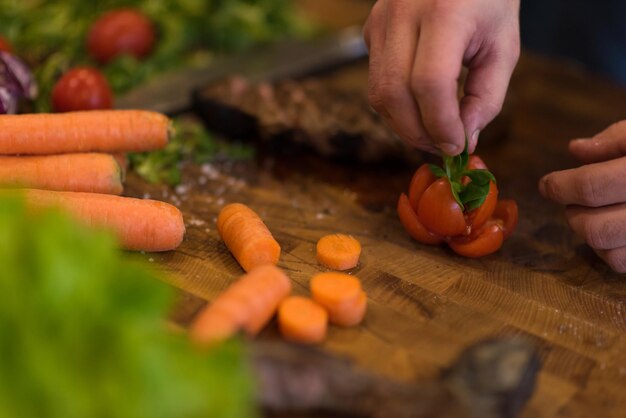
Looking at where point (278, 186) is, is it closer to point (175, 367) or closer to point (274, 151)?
point (274, 151)

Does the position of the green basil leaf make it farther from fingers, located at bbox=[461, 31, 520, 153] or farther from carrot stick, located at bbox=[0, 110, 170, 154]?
carrot stick, located at bbox=[0, 110, 170, 154]

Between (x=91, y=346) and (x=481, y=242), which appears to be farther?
(x=481, y=242)

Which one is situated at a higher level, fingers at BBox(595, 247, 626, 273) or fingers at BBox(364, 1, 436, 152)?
fingers at BBox(364, 1, 436, 152)

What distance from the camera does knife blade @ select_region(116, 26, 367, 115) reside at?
11.7ft

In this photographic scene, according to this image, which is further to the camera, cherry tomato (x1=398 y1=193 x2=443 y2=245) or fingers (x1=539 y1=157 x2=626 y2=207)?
→ cherry tomato (x1=398 y1=193 x2=443 y2=245)

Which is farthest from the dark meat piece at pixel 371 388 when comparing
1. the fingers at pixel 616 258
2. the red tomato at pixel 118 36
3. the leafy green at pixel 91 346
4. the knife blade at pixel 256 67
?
the red tomato at pixel 118 36

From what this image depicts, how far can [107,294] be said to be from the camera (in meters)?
1.49

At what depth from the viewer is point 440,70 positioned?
2.10 meters

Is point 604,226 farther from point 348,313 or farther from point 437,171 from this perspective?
A: point 348,313

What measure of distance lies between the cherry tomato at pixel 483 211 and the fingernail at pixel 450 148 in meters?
0.23

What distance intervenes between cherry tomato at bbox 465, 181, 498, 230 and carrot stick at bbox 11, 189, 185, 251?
0.97 meters

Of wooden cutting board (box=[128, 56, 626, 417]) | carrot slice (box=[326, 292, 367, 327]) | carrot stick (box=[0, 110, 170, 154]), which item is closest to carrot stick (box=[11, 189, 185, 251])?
wooden cutting board (box=[128, 56, 626, 417])

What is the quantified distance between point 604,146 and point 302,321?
51.8 inches

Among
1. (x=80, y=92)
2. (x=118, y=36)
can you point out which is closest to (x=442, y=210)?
(x=80, y=92)
